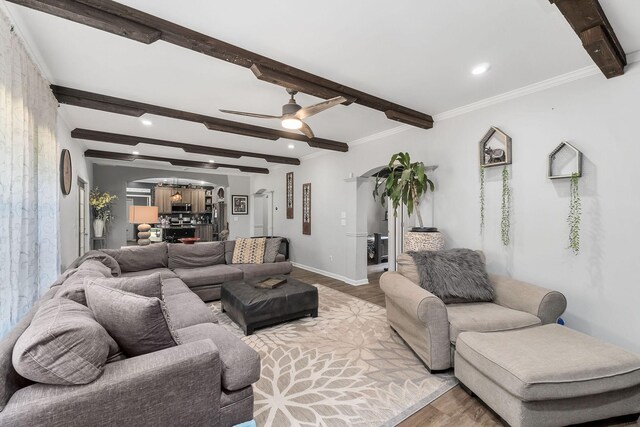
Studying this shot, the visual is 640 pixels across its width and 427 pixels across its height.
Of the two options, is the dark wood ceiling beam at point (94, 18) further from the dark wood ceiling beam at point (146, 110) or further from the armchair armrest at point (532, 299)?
the armchair armrest at point (532, 299)

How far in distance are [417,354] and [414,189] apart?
6.45 ft

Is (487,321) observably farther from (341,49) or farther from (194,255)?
(194,255)

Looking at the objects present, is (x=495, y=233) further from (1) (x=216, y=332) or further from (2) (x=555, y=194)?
(1) (x=216, y=332)

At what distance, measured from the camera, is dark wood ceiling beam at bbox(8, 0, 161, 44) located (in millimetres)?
1604

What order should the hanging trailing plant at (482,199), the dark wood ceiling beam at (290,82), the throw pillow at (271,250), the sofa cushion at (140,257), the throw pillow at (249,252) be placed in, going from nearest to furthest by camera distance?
the dark wood ceiling beam at (290,82) → the hanging trailing plant at (482,199) → the sofa cushion at (140,257) → the throw pillow at (249,252) → the throw pillow at (271,250)

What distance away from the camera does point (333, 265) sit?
18.9 feet

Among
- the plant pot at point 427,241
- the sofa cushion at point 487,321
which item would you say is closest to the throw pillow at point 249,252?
the plant pot at point 427,241

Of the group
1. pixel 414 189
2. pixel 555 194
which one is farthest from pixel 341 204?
pixel 555 194

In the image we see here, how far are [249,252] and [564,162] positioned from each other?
14.4 feet

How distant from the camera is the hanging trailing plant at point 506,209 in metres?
3.15

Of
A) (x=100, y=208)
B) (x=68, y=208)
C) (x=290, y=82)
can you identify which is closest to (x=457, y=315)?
(x=290, y=82)

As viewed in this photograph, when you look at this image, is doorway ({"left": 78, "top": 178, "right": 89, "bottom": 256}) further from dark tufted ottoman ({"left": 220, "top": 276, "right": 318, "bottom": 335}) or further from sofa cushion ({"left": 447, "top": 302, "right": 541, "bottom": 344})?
sofa cushion ({"left": 447, "top": 302, "right": 541, "bottom": 344})

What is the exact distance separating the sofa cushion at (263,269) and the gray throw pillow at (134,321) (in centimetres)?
300

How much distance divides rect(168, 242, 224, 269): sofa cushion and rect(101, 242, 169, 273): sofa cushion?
0.41 feet
